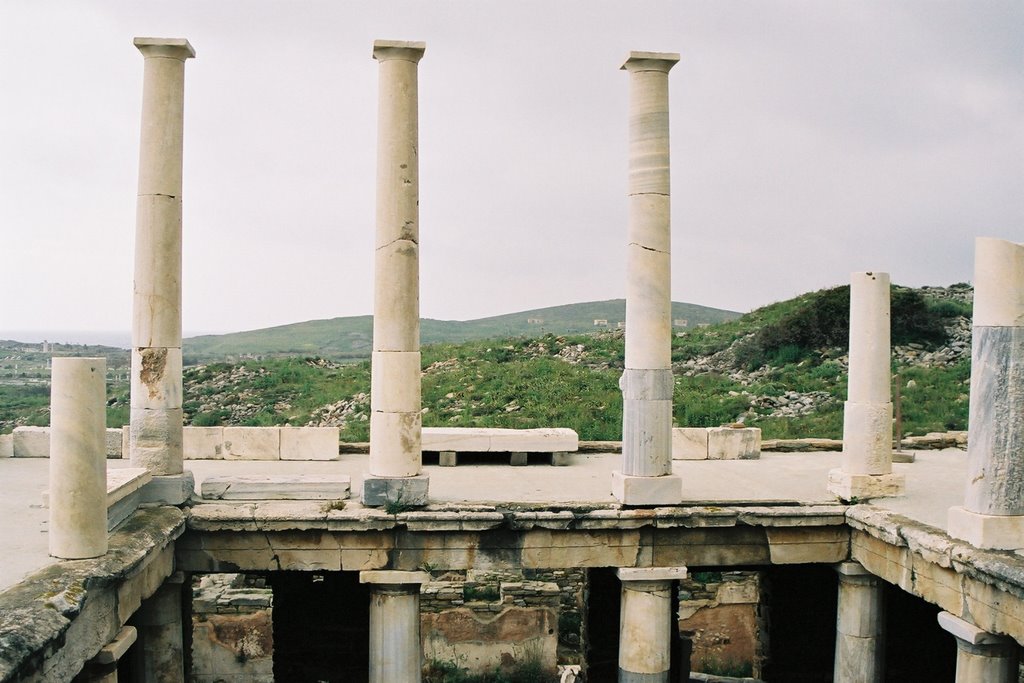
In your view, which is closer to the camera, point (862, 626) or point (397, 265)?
point (397, 265)

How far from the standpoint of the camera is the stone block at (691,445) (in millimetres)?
14641

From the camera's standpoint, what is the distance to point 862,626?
10359 millimetres

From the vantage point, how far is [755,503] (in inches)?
415

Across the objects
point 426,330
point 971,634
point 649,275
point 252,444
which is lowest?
point 971,634

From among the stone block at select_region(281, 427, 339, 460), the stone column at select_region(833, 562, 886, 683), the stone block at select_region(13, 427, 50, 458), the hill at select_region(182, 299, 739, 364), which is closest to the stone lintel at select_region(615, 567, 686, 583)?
the stone column at select_region(833, 562, 886, 683)

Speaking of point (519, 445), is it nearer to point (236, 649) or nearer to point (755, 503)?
point (755, 503)

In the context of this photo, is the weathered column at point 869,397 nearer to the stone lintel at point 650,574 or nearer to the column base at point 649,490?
the column base at point 649,490

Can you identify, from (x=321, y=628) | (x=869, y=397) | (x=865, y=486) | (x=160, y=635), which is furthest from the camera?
(x=321, y=628)

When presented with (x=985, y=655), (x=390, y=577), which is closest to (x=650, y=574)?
(x=390, y=577)

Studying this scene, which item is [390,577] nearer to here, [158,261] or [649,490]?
[649,490]

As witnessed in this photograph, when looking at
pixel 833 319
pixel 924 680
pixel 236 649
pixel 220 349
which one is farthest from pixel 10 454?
pixel 220 349

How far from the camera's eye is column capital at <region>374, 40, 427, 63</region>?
10211 mm

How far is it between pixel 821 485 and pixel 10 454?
12330mm

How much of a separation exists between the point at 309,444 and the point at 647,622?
6.62m
